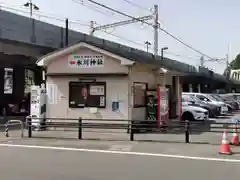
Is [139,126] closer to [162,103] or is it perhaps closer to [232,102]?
[162,103]

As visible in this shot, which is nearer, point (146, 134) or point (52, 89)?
point (146, 134)

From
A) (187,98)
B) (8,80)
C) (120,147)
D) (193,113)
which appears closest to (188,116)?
(193,113)

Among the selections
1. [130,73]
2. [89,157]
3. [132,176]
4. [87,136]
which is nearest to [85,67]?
[130,73]

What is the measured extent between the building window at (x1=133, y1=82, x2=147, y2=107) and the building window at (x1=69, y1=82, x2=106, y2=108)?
1.41m

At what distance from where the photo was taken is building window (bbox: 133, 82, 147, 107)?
17000 mm

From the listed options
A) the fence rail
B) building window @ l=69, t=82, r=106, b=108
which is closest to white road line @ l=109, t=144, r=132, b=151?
the fence rail

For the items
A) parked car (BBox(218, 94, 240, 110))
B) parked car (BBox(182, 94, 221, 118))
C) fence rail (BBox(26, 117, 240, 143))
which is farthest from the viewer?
parked car (BBox(218, 94, 240, 110))

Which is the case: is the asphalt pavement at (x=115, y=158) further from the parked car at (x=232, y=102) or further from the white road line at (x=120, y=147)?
the parked car at (x=232, y=102)

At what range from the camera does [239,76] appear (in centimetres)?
7569

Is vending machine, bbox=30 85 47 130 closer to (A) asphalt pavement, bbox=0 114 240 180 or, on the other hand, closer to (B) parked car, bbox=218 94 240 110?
(A) asphalt pavement, bbox=0 114 240 180

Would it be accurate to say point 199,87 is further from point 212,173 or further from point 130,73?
point 212,173

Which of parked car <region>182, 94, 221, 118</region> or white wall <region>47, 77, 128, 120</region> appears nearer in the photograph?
white wall <region>47, 77, 128, 120</region>

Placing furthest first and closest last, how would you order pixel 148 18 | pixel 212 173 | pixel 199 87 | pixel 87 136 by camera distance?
pixel 199 87
pixel 148 18
pixel 87 136
pixel 212 173

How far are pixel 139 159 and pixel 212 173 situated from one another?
2322 millimetres
